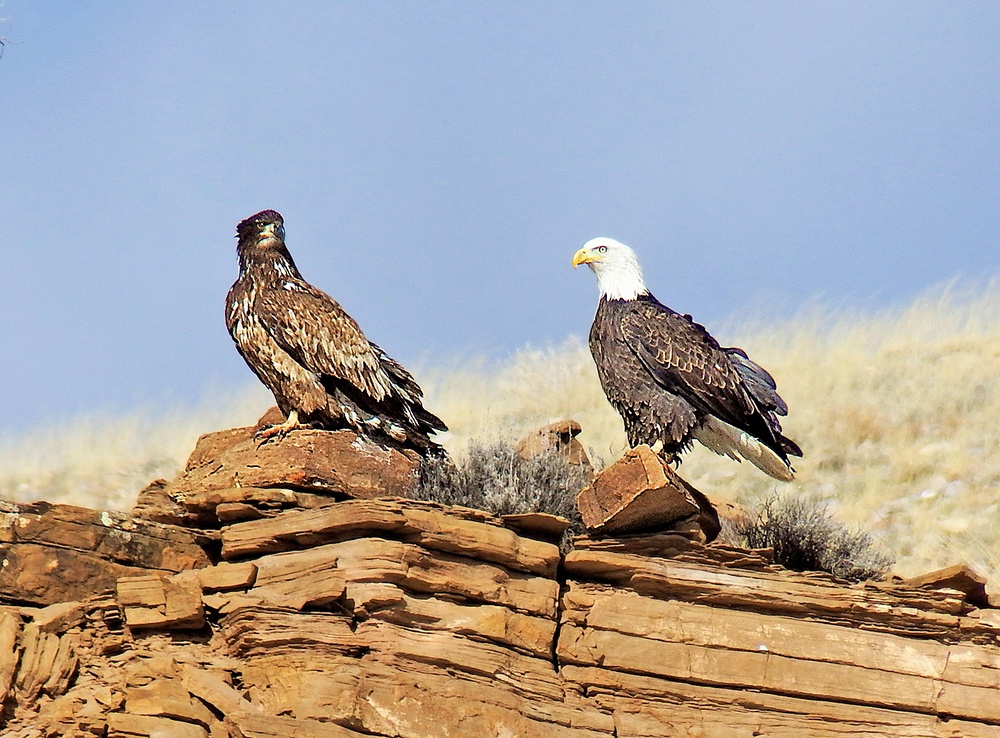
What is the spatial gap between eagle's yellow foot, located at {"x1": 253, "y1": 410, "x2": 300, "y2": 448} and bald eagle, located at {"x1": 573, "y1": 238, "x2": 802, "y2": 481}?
103 inches

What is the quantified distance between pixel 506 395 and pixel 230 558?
51.3ft

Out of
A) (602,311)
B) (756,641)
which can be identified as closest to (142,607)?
(756,641)

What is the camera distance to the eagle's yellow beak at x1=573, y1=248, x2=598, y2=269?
11789 mm

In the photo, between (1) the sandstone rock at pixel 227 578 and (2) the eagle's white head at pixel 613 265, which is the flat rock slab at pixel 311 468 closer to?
(1) the sandstone rock at pixel 227 578

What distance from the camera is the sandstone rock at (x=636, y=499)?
9.07 meters

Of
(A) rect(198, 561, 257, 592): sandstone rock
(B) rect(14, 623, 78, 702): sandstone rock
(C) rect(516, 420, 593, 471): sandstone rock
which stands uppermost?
(C) rect(516, 420, 593, 471): sandstone rock

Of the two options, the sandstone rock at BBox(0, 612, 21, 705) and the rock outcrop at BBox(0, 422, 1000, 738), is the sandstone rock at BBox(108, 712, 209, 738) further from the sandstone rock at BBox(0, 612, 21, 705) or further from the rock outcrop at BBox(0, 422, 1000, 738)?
the sandstone rock at BBox(0, 612, 21, 705)

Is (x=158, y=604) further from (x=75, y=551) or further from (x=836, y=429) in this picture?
(x=836, y=429)

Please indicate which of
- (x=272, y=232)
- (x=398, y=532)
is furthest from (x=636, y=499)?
(x=272, y=232)

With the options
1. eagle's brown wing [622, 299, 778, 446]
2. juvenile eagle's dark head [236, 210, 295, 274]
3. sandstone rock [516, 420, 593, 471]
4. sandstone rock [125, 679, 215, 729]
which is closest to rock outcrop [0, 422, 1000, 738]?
sandstone rock [125, 679, 215, 729]

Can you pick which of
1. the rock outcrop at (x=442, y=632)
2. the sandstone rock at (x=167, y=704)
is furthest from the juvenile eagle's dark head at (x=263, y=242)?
the sandstone rock at (x=167, y=704)

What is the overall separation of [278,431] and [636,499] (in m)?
3.00

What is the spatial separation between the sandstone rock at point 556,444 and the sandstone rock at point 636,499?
56.7 inches

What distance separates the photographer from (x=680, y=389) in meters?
11.1
